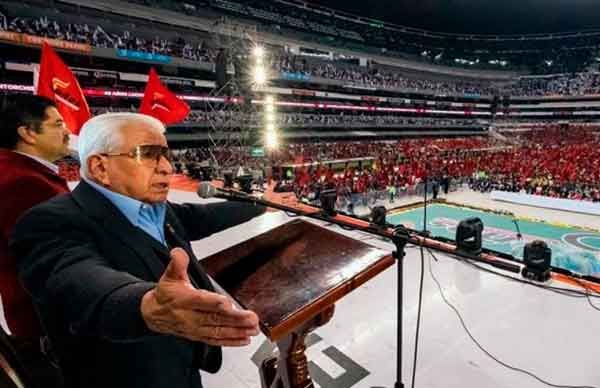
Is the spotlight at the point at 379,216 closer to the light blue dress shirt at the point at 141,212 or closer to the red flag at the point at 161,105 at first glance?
the light blue dress shirt at the point at 141,212

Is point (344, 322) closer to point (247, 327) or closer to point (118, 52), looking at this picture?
point (247, 327)

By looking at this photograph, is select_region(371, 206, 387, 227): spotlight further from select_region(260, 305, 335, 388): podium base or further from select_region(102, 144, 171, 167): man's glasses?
select_region(102, 144, 171, 167): man's glasses

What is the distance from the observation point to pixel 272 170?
15.4 metres

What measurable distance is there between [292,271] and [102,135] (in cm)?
79

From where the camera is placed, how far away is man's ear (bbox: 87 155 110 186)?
3.32 feet

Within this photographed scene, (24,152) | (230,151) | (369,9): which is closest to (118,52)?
(230,151)

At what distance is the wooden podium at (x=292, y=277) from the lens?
1072 mm

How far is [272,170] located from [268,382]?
13839mm

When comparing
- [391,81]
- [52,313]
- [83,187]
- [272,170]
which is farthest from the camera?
[391,81]

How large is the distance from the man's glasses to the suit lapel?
14 centimetres

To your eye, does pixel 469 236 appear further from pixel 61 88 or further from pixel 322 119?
pixel 322 119

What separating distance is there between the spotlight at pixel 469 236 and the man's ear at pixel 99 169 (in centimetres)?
303

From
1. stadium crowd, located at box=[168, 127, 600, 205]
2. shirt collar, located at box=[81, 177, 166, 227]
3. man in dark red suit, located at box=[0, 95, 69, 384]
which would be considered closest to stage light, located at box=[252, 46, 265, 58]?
stadium crowd, located at box=[168, 127, 600, 205]

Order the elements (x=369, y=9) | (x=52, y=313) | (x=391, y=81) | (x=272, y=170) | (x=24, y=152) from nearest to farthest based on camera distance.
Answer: (x=52, y=313) → (x=24, y=152) → (x=272, y=170) → (x=391, y=81) → (x=369, y=9)
